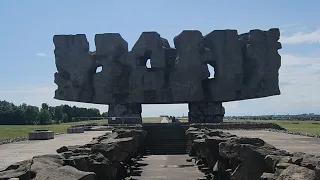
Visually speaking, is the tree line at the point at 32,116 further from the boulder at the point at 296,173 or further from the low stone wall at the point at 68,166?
the boulder at the point at 296,173

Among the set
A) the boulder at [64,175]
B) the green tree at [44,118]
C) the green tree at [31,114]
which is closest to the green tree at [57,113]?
the green tree at [31,114]

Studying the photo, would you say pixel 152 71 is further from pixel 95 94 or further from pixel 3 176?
pixel 3 176

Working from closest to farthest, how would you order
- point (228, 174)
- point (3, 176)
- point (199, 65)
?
1. point (3, 176)
2. point (228, 174)
3. point (199, 65)

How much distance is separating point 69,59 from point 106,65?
350cm

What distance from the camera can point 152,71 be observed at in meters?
37.2

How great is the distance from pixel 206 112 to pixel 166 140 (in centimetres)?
1292

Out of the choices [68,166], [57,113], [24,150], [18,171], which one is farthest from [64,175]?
[57,113]

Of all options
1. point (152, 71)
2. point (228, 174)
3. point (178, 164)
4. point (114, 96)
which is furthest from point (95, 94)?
point (228, 174)

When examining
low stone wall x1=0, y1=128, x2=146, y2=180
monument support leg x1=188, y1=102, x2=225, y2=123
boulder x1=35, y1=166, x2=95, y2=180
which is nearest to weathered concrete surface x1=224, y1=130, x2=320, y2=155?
low stone wall x1=0, y1=128, x2=146, y2=180

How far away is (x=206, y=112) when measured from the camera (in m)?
38.5

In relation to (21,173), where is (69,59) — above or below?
above

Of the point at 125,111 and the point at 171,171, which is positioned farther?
the point at 125,111

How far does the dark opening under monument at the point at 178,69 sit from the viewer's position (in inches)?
1453

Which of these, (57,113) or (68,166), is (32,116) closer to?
(57,113)
